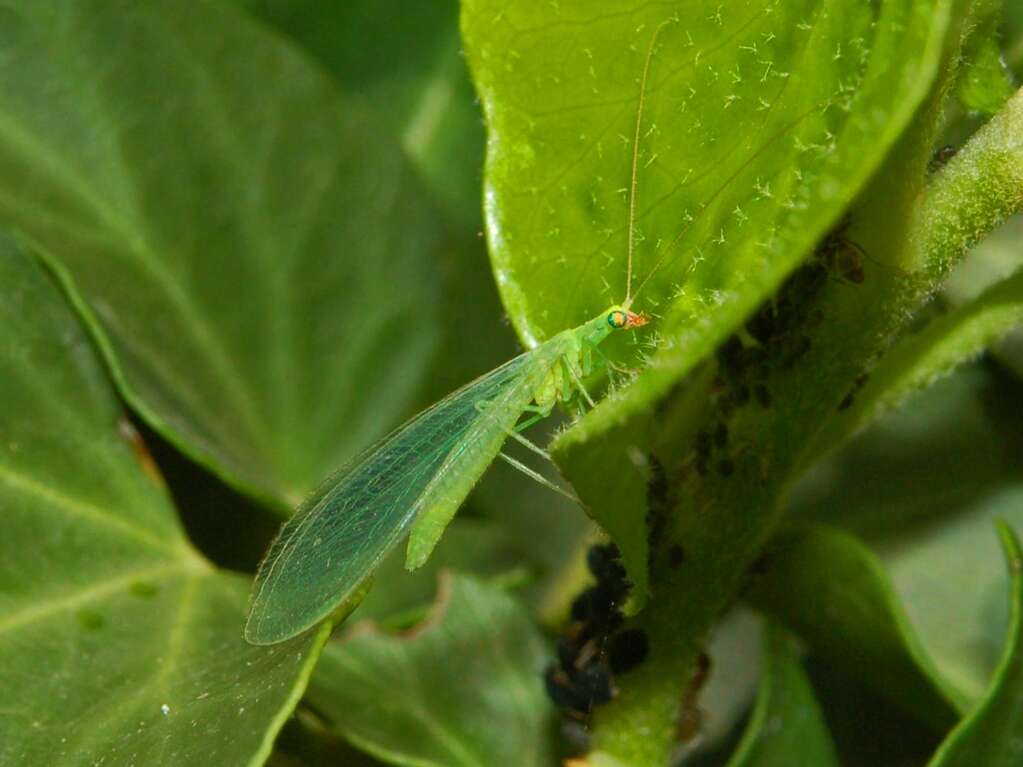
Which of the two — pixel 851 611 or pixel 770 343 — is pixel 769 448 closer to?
pixel 770 343

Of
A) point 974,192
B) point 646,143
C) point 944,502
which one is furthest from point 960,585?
point 646,143

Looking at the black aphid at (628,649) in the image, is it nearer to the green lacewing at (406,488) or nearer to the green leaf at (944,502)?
the green lacewing at (406,488)

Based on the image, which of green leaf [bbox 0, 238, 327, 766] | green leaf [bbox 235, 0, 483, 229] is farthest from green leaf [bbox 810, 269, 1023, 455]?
green leaf [bbox 235, 0, 483, 229]

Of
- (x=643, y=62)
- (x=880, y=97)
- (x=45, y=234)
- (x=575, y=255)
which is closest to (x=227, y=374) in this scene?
(x=45, y=234)

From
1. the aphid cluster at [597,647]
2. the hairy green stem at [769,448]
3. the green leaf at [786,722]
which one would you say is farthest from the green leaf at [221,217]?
the green leaf at [786,722]

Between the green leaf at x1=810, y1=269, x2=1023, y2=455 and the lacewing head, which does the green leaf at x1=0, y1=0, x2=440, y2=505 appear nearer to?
the lacewing head

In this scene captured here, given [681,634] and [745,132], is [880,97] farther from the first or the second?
[681,634]

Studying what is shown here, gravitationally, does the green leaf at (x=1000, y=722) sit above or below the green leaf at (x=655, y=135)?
below
